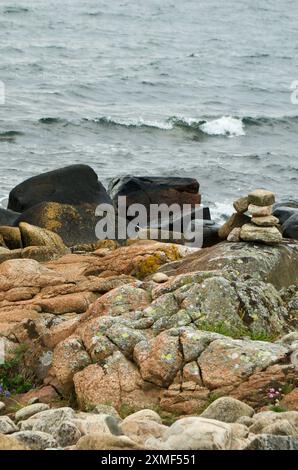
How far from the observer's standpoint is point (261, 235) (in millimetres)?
16641

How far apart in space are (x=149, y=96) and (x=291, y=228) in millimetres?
35357

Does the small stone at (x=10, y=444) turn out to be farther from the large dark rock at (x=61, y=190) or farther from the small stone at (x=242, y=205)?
the large dark rock at (x=61, y=190)

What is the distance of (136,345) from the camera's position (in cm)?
1340

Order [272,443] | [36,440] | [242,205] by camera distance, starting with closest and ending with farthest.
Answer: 1. [272,443]
2. [36,440]
3. [242,205]

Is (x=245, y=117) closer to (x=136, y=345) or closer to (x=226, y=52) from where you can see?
(x=226, y=52)

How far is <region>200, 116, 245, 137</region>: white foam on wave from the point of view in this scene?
167 feet

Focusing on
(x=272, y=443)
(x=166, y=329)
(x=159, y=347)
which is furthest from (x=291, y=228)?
(x=272, y=443)

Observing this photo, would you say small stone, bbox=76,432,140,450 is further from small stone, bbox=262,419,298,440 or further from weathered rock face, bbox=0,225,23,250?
weathered rock face, bbox=0,225,23,250

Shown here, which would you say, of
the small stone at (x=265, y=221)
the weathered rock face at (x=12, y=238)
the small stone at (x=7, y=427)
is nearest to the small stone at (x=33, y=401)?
the small stone at (x=7, y=427)

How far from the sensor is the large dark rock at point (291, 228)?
2344 centimetres

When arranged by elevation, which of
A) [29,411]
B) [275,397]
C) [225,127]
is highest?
[275,397]

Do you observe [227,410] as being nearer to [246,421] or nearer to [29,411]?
[246,421]

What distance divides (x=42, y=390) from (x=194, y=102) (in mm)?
45022

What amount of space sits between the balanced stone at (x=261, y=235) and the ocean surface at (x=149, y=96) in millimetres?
17234
